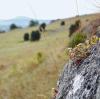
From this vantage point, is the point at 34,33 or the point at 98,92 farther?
the point at 34,33

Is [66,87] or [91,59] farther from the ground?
[91,59]

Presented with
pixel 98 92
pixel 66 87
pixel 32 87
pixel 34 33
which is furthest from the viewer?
pixel 34 33

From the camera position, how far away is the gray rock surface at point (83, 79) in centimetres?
365

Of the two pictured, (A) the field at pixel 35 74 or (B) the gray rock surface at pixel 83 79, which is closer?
(B) the gray rock surface at pixel 83 79

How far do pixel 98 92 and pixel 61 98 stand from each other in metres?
0.98

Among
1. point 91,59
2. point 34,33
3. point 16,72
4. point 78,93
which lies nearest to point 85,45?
point 91,59

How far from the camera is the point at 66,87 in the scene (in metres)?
4.37

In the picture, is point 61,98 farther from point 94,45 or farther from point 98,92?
point 98,92

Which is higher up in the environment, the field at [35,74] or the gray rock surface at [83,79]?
the gray rock surface at [83,79]

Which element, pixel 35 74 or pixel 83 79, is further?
pixel 35 74

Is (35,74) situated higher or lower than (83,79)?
lower

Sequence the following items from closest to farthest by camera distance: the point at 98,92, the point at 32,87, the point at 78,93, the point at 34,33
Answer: the point at 98,92 < the point at 78,93 < the point at 32,87 < the point at 34,33

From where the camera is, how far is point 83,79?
393 cm

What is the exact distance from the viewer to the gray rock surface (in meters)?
3.65
